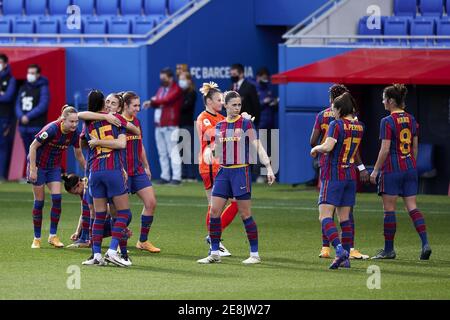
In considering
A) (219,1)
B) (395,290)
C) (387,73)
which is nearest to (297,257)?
(395,290)

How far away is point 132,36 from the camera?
24781mm

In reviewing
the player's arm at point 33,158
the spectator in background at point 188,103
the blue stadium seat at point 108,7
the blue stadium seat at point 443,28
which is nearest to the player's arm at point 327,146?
the player's arm at point 33,158

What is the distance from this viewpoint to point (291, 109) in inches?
945

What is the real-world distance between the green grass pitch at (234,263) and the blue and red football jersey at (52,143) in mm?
987

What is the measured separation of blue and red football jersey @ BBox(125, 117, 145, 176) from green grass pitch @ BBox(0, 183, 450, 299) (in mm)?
932

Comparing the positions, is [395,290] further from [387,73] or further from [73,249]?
[387,73]

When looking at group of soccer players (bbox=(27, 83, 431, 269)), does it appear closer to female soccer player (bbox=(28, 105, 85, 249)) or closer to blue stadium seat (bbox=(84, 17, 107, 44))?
female soccer player (bbox=(28, 105, 85, 249))

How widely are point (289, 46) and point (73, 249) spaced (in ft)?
31.9

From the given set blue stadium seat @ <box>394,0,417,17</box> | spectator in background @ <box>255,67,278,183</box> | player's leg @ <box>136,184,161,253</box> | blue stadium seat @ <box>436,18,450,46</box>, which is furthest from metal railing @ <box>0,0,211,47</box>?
player's leg @ <box>136,184,161,253</box>

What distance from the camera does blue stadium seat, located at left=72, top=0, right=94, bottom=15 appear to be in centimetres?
2715

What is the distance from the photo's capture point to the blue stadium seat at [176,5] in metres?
26.5

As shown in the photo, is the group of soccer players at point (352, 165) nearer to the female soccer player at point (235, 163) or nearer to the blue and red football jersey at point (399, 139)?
the blue and red football jersey at point (399, 139)

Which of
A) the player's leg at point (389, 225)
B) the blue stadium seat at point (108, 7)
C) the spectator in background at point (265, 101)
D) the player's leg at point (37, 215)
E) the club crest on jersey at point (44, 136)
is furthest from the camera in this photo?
the blue stadium seat at point (108, 7)

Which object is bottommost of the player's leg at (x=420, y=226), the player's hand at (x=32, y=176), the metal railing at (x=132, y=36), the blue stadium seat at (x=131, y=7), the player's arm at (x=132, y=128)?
the player's leg at (x=420, y=226)
